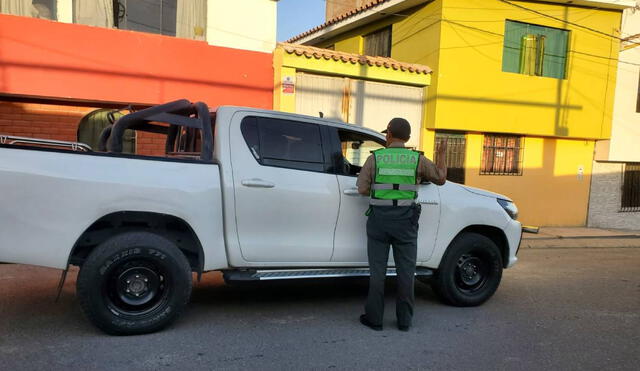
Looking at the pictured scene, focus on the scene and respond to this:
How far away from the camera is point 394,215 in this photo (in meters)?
4.11

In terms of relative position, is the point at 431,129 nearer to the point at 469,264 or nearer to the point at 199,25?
the point at 199,25

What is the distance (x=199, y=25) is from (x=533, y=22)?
26.3 feet

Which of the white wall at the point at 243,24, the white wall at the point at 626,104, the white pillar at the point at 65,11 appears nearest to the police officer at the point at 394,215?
the white wall at the point at 243,24

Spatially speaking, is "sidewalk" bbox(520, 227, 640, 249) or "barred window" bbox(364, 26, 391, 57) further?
"barred window" bbox(364, 26, 391, 57)

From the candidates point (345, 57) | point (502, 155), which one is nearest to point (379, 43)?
point (345, 57)

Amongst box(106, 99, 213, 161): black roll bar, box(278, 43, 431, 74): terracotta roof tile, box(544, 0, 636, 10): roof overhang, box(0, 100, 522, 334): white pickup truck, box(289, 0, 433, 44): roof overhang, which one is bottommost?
box(0, 100, 522, 334): white pickup truck

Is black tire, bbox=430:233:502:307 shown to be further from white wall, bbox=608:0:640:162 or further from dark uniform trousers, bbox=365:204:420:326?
white wall, bbox=608:0:640:162

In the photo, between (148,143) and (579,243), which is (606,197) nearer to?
(579,243)

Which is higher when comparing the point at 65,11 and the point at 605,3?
the point at 605,3

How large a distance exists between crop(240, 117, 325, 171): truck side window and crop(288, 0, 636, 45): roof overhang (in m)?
8.24

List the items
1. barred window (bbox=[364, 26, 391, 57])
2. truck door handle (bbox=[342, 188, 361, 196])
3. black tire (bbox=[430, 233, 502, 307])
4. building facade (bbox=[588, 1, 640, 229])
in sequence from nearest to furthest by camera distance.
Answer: truck door handle (bbox=[342, 188, 361, 196]) < black tire (bbox=[430, 233, 502, 307]) < building facade (bbox=[588, 1, 640, 229]) < barred window (bbox=[364, 26, 391, 57])

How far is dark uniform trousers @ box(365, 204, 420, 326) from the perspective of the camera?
412 cm

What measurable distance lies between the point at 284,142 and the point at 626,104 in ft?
40.6

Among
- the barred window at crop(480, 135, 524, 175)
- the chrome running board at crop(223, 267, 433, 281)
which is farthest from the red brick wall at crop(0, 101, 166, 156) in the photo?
the barred window at crop(480, 135, 524, 175)
